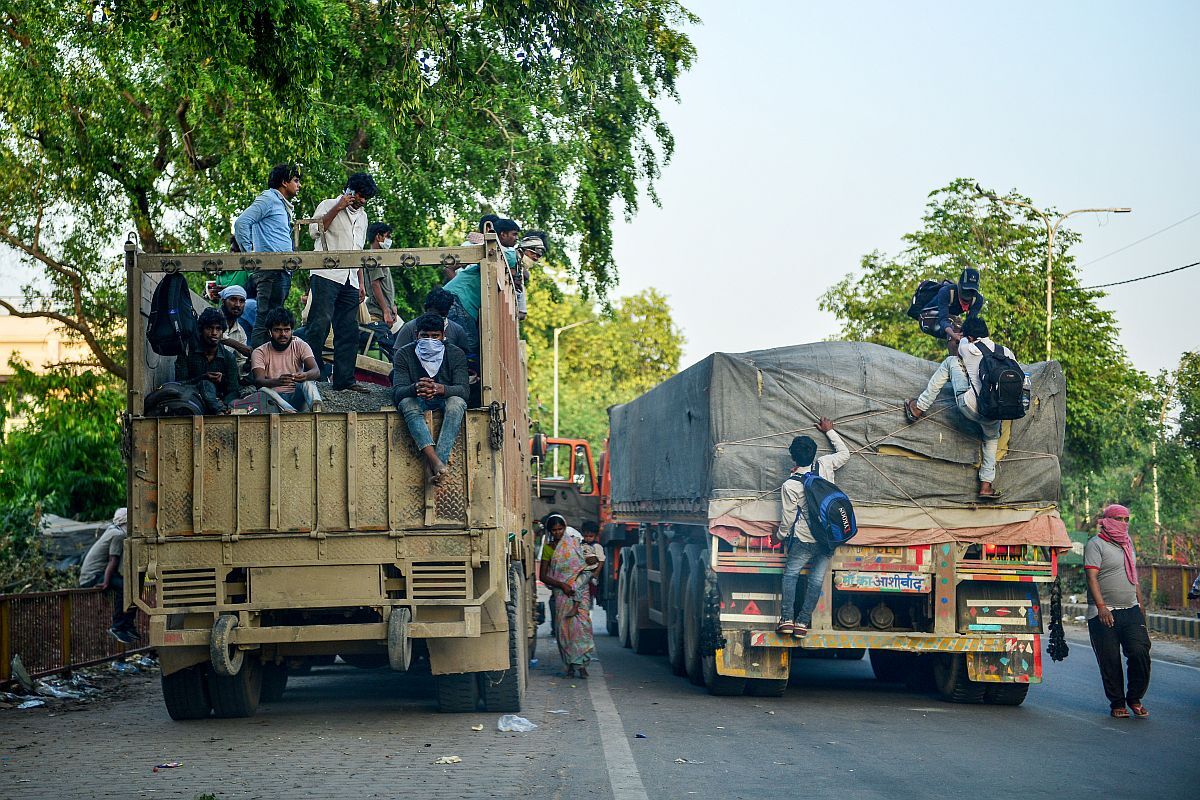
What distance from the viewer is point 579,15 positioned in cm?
1040

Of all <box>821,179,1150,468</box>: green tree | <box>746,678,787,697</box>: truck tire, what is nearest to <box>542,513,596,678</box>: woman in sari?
<box>746,678,787,697</box>: truck tire

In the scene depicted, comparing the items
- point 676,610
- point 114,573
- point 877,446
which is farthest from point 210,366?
point 676,610

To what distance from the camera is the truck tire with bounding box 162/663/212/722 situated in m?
10.7

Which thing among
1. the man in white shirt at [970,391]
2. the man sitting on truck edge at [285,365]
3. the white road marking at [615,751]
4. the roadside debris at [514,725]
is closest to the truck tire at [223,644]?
the man sitting on truck edge at [285,365]

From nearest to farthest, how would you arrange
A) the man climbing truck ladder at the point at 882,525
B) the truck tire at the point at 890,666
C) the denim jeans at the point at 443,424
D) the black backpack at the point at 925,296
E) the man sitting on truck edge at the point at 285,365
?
the denim jeans at the point at 443,424
the man sitting on truck edge at the point at 285,365
the man climbing truck ladder at the point at 882,525
the black backpack at the point at 925,296
the truck tire at the point at 890,666

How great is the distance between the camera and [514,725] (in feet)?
33.6

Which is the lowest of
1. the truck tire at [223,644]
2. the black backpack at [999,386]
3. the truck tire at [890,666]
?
the truck tire at [890,666]

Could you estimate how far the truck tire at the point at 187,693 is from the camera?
10719 millimetres

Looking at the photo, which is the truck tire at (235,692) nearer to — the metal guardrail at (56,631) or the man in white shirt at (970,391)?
the metal guardrail at (56,631)

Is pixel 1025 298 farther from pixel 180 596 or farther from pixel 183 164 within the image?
pixel 180 596

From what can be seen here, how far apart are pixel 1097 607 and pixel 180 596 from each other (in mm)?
7170

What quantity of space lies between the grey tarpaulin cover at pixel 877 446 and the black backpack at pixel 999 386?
350mm

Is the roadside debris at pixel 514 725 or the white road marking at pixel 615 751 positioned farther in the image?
the roadside debris at pixel 514 725

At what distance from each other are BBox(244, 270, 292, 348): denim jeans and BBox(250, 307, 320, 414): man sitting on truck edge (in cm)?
34
